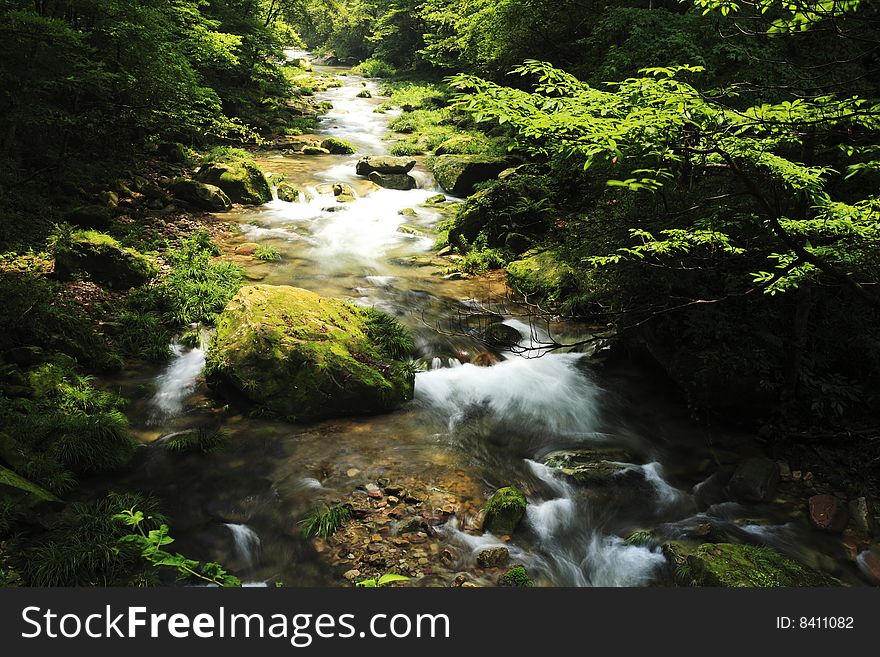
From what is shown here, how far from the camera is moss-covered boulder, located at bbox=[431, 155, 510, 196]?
1612 centimetres

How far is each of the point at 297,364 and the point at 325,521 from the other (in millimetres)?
2313

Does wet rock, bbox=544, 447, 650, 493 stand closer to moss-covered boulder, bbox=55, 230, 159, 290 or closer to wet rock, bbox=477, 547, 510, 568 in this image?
wet rock, bbox=477, 547, 510, 568

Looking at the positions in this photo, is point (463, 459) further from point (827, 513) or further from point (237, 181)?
point (237, 181)

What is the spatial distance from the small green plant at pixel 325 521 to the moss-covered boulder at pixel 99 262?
19.9 ft

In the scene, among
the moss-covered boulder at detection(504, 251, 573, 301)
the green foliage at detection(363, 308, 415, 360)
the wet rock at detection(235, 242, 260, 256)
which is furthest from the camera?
the wet rock at detection(235, 242, 260, 256)

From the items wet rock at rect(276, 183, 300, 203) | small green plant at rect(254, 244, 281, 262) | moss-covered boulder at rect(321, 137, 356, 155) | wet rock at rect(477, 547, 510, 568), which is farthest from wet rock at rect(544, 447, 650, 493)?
moss-covered boulder at rect(321, 137, 356, 155)

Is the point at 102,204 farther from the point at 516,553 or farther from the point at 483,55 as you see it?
the point at 483,55

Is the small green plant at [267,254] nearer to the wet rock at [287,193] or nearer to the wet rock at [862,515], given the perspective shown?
the wet rock at [287,193]

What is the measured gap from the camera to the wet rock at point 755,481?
632 centimetres

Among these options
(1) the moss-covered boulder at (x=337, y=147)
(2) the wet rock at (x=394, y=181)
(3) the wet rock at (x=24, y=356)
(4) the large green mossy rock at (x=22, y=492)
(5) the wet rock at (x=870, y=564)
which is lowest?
(5) the wet rock at (x=870, y=564)

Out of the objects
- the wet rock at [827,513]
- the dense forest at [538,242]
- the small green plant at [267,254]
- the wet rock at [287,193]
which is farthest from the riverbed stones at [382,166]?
the wet rock at [827,513]

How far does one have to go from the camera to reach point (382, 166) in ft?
58.2

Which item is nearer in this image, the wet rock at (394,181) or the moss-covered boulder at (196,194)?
the moss-covered boulder at (196,194)

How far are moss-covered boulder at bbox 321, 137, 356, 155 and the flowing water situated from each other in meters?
12.3
